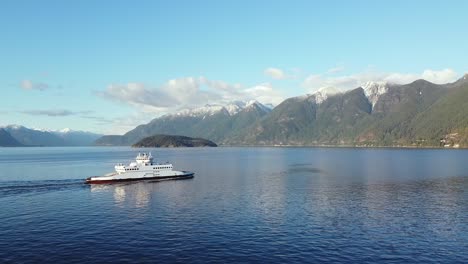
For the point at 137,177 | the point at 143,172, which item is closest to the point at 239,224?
the point at 137,177

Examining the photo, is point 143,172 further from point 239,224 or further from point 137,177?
point 239,224

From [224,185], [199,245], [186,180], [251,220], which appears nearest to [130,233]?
[199,245]

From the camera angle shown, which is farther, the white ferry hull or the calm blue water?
the white ferry hull

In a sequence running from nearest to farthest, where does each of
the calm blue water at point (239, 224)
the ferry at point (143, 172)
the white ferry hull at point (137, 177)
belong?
the calm blue water at point (239, 224) → the white ferry hull at point (137, 177) → the ferry at point (143, 172)

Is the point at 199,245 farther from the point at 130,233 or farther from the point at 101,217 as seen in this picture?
the point at 101,217

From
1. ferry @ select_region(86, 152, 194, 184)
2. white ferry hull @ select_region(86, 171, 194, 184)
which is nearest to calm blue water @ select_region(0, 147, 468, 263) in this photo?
white ferry hull @ select_region(86, 171, 194, 184)

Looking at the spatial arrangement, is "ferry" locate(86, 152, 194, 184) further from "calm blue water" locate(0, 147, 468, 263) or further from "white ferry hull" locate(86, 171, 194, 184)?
"calm blue water" locate(0, 147, 468, 263)

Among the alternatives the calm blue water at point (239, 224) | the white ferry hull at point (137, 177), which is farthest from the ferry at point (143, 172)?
the calm blue water at point (239, 224)

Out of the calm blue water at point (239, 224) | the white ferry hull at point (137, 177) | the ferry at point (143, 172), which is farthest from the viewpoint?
the ferry at point (143, 172)

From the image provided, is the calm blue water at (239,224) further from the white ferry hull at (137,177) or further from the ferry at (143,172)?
the ferry at (143,172)

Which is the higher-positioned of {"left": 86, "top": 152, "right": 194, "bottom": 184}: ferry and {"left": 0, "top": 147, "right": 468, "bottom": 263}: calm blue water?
{"left": 86, "top": 152, "right": 194, "bottom": 184}: ferry

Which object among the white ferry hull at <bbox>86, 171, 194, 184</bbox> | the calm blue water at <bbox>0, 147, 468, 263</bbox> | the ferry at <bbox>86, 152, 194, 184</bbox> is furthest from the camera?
the ferry at <bbox>86, 152, 194, 184</bbox>

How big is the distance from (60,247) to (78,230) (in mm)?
12502

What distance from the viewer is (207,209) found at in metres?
104
